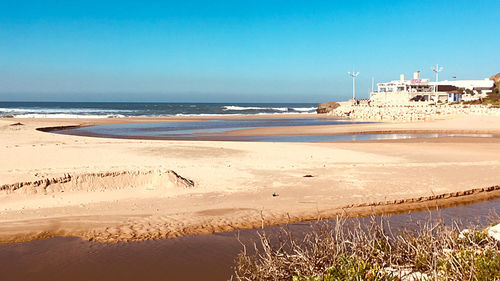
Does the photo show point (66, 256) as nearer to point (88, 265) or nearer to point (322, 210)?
point (88, 265)

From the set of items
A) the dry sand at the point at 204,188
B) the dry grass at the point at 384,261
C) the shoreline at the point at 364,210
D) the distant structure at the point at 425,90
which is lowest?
the shoreline at the point at 364,210

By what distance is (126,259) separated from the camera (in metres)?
7.04

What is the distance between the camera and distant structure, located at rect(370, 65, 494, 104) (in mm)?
77125

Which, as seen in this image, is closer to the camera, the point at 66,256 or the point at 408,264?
the point at 408,264

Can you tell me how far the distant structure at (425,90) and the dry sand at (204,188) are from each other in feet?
209

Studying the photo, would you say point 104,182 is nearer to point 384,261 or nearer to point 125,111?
point 384,261

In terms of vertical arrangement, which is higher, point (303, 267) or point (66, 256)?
point (303, 267)

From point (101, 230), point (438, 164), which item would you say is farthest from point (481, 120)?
point (101, 230)

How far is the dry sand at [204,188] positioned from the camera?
869cm

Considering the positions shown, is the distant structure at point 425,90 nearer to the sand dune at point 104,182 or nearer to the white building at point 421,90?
the white building at point 421,90

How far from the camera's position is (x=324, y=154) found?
57.2ft

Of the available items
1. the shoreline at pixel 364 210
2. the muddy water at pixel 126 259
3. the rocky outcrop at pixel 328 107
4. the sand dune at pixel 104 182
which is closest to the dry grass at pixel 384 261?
the muddy water at pixel 126 259

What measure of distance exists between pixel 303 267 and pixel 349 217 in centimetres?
479

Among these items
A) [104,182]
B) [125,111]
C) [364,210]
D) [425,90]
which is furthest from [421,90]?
[104,182]
